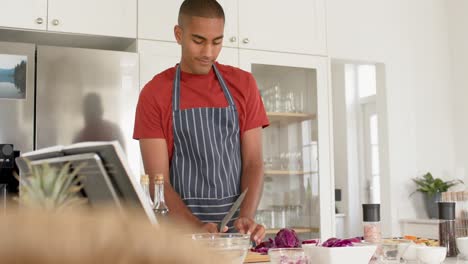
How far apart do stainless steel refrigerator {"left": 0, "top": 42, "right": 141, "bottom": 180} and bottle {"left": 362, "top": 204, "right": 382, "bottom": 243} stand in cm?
175

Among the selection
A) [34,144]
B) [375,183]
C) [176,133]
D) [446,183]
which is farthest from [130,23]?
[375,183]

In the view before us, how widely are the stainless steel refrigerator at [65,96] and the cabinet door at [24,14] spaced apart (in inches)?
4.9

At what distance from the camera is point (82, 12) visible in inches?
120

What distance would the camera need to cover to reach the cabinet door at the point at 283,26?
3.47 metres

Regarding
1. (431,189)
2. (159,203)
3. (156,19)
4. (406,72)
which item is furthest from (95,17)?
(431,189)

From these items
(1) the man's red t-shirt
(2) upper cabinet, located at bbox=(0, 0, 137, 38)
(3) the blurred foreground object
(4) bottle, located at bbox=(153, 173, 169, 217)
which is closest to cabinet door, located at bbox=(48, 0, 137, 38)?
(2) upper cabinet, located at bbox=(0, 0, 137, 38)

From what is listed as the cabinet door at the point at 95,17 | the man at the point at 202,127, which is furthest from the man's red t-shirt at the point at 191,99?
the cabinet door at the point at 95,17

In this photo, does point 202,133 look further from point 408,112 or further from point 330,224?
point 408,112

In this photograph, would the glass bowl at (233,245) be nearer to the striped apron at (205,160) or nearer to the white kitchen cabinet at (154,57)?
the striped apron at (205,160)

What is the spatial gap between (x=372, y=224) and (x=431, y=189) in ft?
8.69

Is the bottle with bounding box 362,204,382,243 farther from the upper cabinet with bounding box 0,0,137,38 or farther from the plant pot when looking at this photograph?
the plant pot

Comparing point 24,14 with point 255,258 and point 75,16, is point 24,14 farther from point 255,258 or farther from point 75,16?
point 255,258

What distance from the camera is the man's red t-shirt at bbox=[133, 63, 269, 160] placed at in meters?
2.04

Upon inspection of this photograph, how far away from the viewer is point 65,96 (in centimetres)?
292
